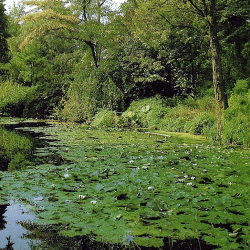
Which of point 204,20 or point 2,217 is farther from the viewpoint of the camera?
point 204,20

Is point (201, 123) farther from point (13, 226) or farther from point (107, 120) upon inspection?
point (13, 226)

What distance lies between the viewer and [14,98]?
56.6 feet

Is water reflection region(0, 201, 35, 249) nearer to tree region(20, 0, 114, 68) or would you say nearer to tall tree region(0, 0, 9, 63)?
tree region(20, 0, 114, 68)

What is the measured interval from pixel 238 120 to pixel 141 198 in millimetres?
4920

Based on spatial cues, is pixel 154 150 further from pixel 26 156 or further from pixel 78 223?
pixel 78 223

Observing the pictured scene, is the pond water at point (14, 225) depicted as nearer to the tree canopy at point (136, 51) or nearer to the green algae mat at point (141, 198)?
the green algae mat at point (141, 198)

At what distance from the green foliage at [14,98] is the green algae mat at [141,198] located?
1345 cm

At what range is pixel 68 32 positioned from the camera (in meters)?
15.8

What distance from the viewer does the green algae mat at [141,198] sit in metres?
2.18

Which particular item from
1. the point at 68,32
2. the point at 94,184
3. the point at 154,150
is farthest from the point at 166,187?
the point at 68,32

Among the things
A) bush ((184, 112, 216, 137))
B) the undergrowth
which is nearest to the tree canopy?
the undergrowth

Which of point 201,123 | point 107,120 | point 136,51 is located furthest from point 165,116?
point 136,51

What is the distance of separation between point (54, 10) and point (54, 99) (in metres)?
5.14

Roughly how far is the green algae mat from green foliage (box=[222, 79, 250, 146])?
190 cm
